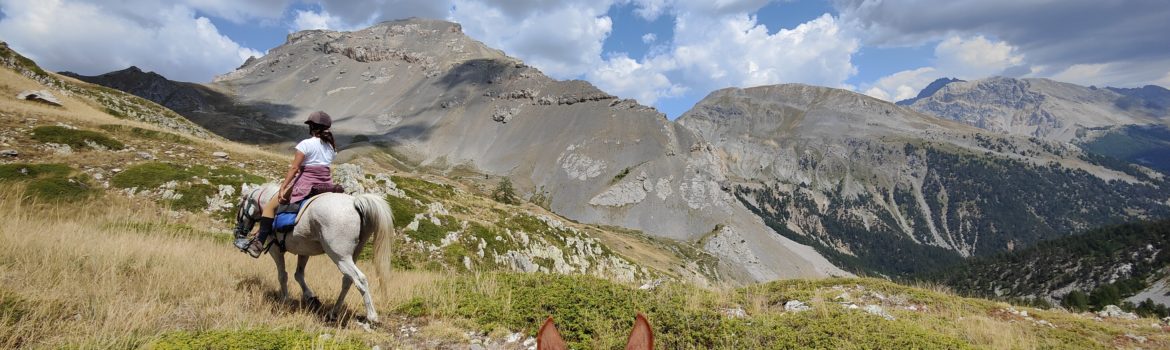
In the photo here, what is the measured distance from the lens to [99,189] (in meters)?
17.9

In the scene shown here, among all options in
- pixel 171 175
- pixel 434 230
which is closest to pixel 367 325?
pixel 434 230

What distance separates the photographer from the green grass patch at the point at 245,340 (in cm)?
475

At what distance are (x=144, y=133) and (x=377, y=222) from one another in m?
28.6

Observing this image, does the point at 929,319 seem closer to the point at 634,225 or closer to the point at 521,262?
the point at 521,262

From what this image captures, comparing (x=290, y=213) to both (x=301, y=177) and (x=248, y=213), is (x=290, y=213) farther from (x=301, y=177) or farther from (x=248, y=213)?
(x=248, y=213)

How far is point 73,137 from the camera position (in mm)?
22109

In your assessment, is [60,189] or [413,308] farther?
[60,189]

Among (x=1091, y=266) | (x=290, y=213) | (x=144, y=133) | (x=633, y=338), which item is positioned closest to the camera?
(x=633, y=338)

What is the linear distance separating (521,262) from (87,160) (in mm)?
19400

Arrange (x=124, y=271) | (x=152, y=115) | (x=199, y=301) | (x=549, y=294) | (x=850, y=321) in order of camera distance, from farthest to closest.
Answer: (x=152, y=115), (x=549, y=294), (x=850, y=321), (x=124, y=271), (x=199, y=301)

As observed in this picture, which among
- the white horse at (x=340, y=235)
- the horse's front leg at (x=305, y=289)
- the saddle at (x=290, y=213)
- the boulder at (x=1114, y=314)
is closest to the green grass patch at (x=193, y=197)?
the white horse at (x=340, y=235)

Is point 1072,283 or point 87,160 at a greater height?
point 87,160

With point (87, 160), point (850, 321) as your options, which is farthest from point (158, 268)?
point (87, 160)

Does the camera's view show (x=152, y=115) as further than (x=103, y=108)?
Yes
